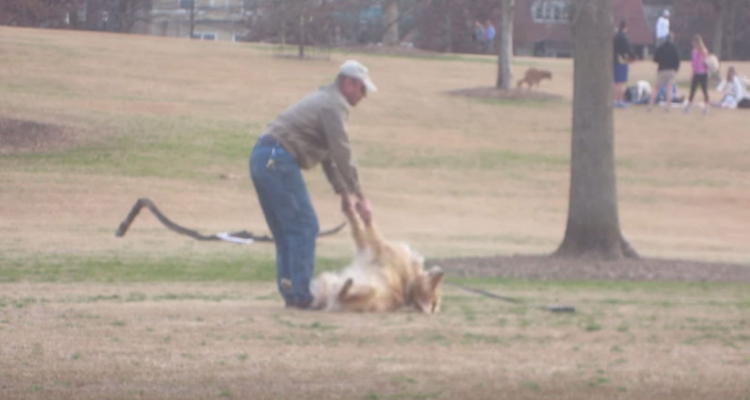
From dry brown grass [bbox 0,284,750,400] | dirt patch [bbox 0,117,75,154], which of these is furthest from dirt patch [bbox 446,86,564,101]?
dry brown grass [bbox 0,284,750,400]

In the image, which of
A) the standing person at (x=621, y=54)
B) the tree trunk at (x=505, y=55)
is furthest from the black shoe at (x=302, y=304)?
the tree trunk at (x=505, y=55)

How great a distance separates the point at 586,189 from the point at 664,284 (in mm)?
1956

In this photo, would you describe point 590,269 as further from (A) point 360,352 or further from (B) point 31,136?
(B) point 31,136

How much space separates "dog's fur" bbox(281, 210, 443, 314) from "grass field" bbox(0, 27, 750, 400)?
211 mm

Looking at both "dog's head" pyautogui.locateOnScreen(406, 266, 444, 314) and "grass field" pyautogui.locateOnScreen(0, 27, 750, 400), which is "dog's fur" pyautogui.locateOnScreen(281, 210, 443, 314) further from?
"grass field" pyautogui.locateOnScreen(0, 27, 750, 400)

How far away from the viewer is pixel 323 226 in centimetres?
1978

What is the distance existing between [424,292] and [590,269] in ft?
17.1

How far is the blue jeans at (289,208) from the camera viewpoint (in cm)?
833

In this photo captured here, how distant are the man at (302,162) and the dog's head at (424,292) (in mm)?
600

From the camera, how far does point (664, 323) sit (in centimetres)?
852

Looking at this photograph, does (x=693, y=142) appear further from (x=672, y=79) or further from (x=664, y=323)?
(x=664, y=323)

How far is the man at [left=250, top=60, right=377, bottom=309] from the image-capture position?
8.32 metres

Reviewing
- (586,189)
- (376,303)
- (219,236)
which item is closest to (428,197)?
(219,236)

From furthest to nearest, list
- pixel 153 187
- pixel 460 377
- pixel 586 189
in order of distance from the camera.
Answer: pixel 153 187, pixel 586 189, pixel 460 377
